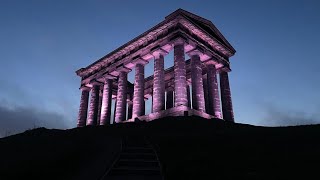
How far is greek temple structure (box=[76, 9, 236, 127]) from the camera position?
3091 cm

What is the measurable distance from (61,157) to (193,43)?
24374mm

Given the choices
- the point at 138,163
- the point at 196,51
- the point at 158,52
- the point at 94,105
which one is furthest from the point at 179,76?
the point at 138,163

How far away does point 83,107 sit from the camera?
151 feet

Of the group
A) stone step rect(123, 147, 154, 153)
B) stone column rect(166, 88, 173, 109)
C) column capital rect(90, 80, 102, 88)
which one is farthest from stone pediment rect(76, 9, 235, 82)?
stone step rect(123, 147, 154, 153)

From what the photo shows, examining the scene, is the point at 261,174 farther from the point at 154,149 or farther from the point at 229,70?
the point at 229,70

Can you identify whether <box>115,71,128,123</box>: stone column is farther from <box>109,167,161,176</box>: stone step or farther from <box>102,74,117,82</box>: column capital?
<box>109,167,161,176</box>: stone step

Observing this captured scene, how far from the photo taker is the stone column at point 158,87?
102ft

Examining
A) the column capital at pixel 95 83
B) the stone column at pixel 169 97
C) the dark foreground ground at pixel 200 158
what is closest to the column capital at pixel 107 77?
the column capital at pixel 95 83

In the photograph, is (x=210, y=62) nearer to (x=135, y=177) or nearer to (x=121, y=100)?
(x=121, y=100)

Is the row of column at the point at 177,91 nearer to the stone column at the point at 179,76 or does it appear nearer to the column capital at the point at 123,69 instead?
the stone column at the point at 179,76

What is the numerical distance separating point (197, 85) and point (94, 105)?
20256 mm

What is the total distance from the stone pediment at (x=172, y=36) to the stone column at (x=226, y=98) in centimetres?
197

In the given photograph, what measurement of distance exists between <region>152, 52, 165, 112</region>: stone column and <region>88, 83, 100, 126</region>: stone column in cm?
1558

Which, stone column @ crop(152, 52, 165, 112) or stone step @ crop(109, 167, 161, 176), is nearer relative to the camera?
stone step @ crop(109, 167, 161, 176)
